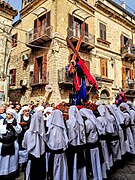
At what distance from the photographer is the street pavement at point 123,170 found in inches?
152

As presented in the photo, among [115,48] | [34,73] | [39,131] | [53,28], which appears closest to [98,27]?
[115,48]

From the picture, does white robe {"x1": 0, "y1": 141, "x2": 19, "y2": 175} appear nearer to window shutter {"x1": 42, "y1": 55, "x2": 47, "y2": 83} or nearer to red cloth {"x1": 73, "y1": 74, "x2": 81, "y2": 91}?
red cloth {"x1": 73, "y1": 74, "x2": 81, "y2": 91}

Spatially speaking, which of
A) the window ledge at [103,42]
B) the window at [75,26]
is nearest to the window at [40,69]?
the window at [75,26]

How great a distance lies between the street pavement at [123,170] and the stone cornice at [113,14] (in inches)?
523

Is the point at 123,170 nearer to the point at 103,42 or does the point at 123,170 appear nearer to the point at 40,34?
the point at 40,34

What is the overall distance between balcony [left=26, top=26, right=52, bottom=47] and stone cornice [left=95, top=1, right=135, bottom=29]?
543 cm

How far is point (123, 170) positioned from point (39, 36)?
1074cm

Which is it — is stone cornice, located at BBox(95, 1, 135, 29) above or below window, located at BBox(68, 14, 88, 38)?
above

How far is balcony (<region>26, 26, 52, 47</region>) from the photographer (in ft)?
38.0

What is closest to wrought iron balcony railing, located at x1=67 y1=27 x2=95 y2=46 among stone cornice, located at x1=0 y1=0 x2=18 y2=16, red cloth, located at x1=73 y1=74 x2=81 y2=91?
stone cornice, located at x1=0 y1=0 x2=18 y2=16

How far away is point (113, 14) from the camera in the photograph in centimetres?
1569

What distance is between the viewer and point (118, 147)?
438cm

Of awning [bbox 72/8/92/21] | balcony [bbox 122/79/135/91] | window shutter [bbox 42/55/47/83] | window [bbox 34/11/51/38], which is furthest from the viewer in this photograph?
balcony [bbox 122/79/135/91]

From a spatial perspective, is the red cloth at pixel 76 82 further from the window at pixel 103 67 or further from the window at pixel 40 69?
the window at pixel 103 67
